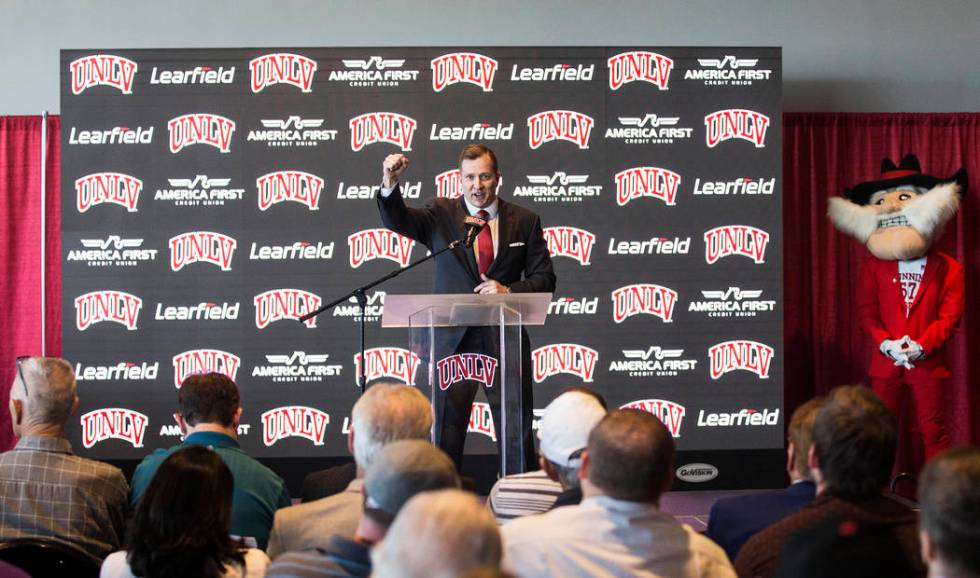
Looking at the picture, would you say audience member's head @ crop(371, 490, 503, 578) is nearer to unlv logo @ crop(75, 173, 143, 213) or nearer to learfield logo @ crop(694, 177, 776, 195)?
learfield logo @ crop(694, 177, 776, 195)

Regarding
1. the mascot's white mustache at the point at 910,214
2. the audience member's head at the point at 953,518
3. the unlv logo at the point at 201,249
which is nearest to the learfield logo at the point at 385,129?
the unlv logo at the point at 201,249

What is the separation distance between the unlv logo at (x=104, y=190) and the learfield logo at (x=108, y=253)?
0.20 meters

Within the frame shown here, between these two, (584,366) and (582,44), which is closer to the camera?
(584,366)

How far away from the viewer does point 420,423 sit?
240 centimetres

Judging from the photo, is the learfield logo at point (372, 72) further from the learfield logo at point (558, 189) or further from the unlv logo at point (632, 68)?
the unlv logo at point (632, 68)

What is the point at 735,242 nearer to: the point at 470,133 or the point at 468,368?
the point at 470,133

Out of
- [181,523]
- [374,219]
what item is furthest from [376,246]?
[181,523]

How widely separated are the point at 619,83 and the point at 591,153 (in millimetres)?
451

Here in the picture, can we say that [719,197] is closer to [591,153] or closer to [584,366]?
[591,153]

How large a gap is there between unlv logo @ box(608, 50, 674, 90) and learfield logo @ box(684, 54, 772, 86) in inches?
8.3

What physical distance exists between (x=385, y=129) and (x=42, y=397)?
361 centimetres

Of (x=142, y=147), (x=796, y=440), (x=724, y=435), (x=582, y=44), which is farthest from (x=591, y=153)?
(x=796, y=440)

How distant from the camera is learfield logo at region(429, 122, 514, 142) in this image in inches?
248

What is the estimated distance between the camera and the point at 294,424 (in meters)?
6.23
